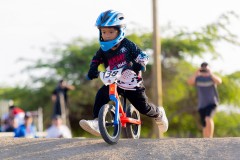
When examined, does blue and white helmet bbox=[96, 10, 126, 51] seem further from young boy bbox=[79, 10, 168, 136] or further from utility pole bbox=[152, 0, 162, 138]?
utility pole bbox=[152, 0, 162, 138]

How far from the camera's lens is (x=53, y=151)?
27.7ft

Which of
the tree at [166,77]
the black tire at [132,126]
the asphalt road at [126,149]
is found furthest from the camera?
the tree at [166,77]

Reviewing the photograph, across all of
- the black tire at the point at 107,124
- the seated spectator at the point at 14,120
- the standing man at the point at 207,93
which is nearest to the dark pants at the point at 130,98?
the black tire at the point at 107,124

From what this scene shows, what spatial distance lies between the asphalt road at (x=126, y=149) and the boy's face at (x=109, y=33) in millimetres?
1215

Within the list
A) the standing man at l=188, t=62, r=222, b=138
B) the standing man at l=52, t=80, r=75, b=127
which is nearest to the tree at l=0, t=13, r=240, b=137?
the standing man at l=52, t=80, r=75, b=127

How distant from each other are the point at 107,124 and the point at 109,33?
3.46ft

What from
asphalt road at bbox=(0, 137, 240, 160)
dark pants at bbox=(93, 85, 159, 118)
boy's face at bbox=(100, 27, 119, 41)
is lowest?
asphalt road at bbox=(0, 137, 240, 160)

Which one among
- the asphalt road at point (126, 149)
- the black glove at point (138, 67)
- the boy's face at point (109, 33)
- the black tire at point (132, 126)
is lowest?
the asphalt road at point (126, 149)

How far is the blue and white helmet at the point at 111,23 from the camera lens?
28.3 ft

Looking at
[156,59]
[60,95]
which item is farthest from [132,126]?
[60,95]

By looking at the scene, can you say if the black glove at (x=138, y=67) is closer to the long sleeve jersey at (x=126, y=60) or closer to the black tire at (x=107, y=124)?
the long sleeve jersey at (x=126, y=60)

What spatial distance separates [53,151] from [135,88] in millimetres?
1264

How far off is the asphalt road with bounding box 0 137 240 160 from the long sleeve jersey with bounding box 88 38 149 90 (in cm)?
70

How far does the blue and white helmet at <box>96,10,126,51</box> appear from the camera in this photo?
862 cm
